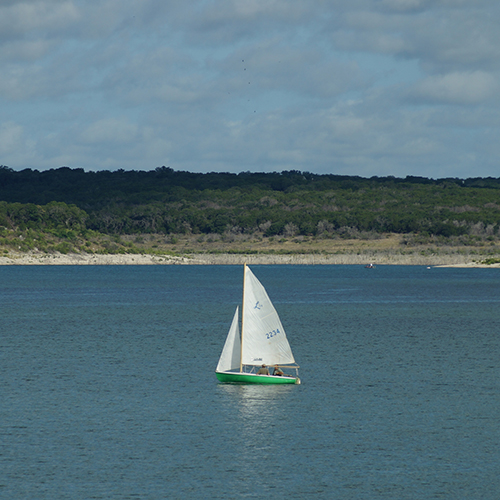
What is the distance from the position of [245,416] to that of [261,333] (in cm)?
631

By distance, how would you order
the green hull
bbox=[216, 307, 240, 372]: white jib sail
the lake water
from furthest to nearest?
bbox=[216, 307, 240, 372]: white jib sail < the green hull < the lake water

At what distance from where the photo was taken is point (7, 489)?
80.5 feet

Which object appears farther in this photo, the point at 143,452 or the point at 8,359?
the point at 8,359

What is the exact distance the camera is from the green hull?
127 ft

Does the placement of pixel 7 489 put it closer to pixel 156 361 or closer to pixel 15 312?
pixel 156 361

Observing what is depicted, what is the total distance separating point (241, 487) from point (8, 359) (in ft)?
93.5

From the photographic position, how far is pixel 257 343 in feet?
129

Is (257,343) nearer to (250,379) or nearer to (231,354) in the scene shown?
(231,354)

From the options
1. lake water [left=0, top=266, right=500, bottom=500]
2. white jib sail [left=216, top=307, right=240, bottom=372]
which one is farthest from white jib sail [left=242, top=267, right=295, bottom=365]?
lake water [left=0, top=266, right=500, bottom=500]

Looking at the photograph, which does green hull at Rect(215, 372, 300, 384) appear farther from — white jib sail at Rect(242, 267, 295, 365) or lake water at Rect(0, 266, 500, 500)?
white jib sail at Rect(242, 267, 295, 365)

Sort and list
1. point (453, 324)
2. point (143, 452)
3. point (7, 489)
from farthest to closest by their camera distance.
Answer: point (453, 324) → point (143, 452) → point (7, 489)

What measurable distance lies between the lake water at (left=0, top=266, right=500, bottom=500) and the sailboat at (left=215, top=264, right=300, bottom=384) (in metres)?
0.59

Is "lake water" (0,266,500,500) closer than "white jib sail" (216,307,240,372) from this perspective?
Yes

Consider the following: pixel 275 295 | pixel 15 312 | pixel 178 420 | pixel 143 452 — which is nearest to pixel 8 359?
pixel 178 420
